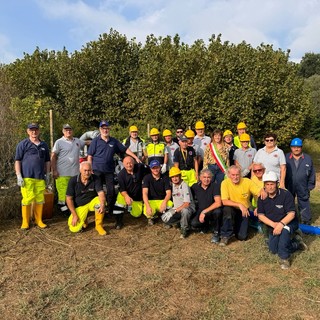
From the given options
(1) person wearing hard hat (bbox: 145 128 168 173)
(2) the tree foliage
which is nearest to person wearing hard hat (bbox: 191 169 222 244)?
(1) person wearing hard hat (bbox: 145 128 168 173)

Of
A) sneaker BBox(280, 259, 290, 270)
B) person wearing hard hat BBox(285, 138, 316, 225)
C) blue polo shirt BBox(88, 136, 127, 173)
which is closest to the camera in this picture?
sneaker BBox(280, 259, 290, 270)

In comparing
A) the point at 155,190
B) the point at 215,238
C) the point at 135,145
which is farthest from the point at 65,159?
the point at 215,238

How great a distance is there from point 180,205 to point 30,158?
2.48m

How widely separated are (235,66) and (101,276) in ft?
40.7

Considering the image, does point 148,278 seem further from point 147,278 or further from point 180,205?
point 180,205

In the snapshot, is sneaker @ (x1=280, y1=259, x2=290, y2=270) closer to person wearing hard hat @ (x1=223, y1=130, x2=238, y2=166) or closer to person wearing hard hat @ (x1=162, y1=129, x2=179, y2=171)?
person wearing hard hat @ (x1=223, y1=130, x2=238, y2=166)

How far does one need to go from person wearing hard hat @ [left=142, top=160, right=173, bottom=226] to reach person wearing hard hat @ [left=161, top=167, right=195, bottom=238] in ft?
0.51

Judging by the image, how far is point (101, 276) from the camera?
13.0 ft

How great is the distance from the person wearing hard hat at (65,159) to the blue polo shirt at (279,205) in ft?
10.5

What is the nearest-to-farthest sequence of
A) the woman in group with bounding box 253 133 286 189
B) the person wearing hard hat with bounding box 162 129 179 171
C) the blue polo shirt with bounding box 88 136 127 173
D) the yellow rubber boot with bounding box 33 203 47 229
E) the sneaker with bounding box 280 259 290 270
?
the sneaker with bounding box 280 259 290 270
the yellow rubber boot with bounding box 33 203 47 229
the woman in group with bounding box 253 133 286 189
the blue polo shirt with bounding box 88 136 127 173
the person wearing hard hat with bounding box 162 129 179 171

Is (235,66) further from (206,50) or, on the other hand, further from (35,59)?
(35,59)

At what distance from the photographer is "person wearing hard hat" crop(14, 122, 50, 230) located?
5.30 m

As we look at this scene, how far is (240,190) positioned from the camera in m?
5.16

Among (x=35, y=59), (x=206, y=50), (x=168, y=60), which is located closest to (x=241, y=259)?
(x=168, y=60)
